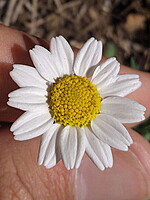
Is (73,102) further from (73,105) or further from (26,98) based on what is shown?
(26,98)

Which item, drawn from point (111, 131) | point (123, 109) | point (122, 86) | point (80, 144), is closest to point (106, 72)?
point (122, 86)

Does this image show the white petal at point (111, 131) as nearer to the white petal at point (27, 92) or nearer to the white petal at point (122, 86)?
the white petal at point (122, 86)

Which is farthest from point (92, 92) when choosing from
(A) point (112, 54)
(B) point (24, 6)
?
(B) point (24, 6)

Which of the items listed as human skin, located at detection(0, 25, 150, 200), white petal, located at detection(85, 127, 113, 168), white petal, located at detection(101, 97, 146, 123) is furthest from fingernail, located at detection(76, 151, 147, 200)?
white petal, located at detection(101, 97, 146, 123)

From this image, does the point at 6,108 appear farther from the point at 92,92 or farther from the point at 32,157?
the point at 92,92

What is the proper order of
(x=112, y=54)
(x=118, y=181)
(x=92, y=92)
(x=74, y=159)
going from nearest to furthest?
(x=74, y=159), (x=92, y=92), (x=118, y=181), (x=112, y=54)

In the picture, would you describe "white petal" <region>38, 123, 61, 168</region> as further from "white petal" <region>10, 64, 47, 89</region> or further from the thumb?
the thumb

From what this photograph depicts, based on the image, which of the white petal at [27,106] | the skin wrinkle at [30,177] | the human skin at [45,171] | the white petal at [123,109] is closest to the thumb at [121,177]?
the human skin at [45,171]
